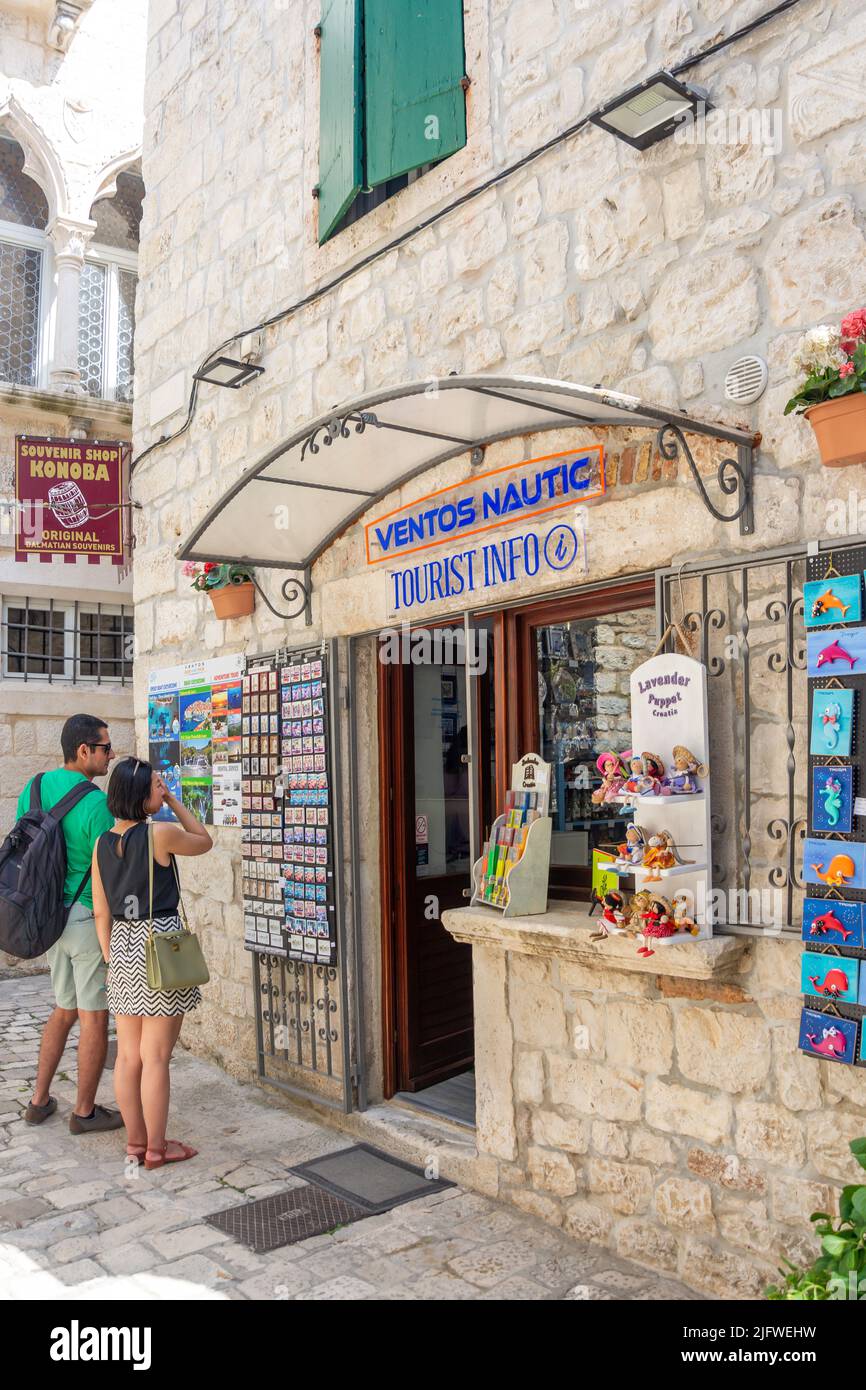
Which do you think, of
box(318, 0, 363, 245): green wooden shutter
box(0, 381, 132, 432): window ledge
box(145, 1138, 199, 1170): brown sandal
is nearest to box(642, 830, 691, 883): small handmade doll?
box(145, 1138, 199, 1170): brown sandal

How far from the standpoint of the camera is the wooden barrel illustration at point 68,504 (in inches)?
315

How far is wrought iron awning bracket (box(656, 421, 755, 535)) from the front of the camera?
3258 millimetres

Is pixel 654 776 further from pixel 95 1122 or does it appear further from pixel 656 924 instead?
pixel 95 1122

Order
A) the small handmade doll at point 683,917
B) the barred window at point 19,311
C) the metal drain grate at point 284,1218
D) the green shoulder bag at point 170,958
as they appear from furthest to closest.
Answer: the barred window at point 19,311 → the green shoulder bag at point 170,958 → the metal drain grate at point 284,1218 → the small handmade doll at point 683,917

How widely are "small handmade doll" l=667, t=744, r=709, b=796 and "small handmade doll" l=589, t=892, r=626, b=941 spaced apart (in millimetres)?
391

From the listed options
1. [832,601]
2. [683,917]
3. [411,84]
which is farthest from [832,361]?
[411,84]

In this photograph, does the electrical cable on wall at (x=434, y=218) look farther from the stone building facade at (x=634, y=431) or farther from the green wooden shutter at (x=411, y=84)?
the green wooden shutter at (x=411, y=84)

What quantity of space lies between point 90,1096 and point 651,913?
3159 millimetres

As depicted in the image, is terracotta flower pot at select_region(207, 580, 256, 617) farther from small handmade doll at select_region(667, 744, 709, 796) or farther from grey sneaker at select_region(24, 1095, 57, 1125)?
small handmade doll at select_region(667, 744, 709, 796)

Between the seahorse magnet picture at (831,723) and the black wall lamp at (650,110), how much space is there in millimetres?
1954

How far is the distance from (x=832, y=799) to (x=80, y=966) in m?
3.59

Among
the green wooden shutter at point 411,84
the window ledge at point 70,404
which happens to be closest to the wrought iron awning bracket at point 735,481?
the green wooden shutter at point 411,84

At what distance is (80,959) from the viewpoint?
5.02 m

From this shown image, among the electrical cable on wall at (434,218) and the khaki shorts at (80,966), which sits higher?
the electrical cable on wall at (434,218)
